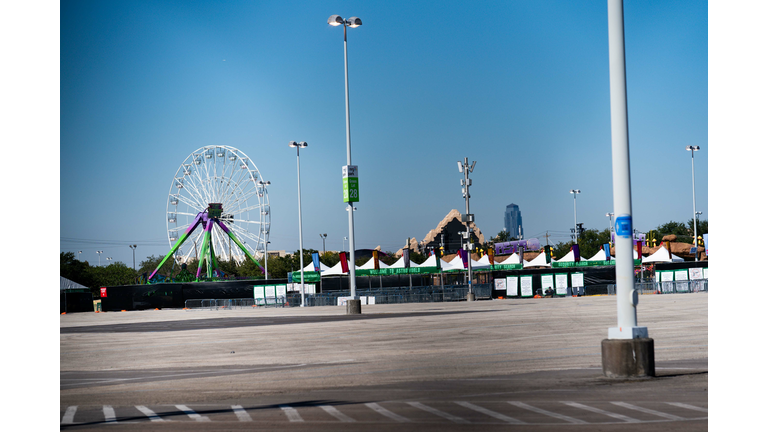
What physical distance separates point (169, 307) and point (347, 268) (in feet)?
55.3

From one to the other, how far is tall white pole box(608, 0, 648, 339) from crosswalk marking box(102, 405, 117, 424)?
20.2ft

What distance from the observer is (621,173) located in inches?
370

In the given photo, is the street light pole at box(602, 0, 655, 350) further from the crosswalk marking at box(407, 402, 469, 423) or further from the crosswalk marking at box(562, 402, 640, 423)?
the crosswalk marking at box(407, 402, 469, 423)

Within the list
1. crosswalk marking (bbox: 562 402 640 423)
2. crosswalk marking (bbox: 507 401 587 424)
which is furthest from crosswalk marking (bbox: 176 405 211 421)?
crosswalk marking (bbox: 562 402 640 423)

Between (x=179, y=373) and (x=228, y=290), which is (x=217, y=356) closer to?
(x=179, y=373)

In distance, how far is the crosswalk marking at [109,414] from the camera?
7.71 m

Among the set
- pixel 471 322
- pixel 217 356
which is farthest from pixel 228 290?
pixel 217 356

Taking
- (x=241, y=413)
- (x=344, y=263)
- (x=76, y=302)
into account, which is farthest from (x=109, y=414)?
(x=76, y=302)

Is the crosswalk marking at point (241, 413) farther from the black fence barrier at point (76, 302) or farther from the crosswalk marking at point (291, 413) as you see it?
the black fence barrier at point (76, 302)

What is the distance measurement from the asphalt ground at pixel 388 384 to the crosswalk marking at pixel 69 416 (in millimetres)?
22

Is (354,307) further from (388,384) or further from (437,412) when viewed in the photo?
(437,412)

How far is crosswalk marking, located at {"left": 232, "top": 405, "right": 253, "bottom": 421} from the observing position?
743 centimetres

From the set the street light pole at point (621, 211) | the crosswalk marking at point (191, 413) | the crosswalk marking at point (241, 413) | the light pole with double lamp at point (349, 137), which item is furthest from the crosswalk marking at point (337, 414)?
the light pole with double lamp at point (349, 137)
